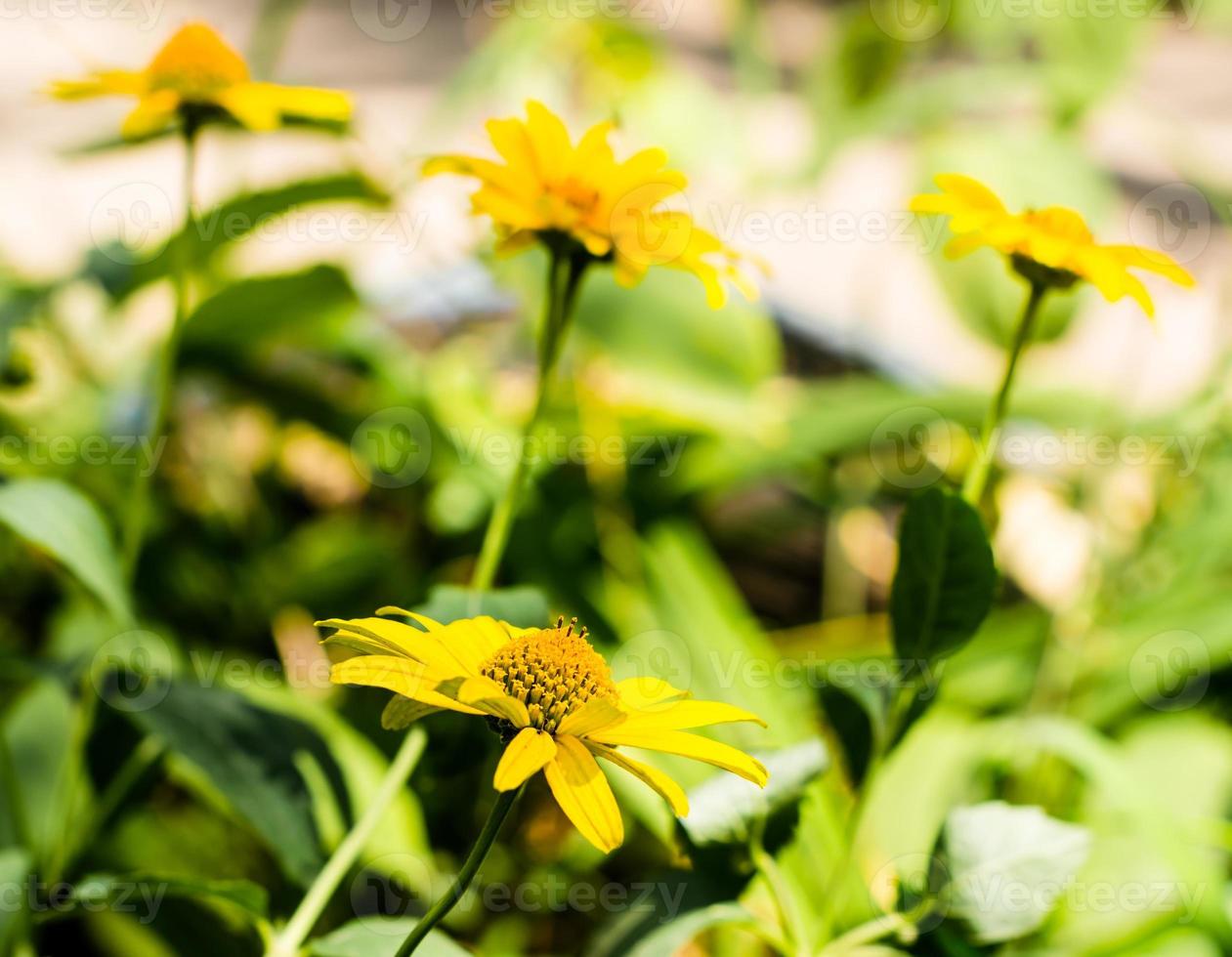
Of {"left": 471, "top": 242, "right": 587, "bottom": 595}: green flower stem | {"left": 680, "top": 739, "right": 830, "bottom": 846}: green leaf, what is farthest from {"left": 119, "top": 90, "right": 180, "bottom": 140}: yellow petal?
{"left": 680, "top": 739, "right": 830, "bottom": 846}: green leaf

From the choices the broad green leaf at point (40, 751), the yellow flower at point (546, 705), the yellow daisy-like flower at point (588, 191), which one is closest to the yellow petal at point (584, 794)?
the yellow flower at point (546, 705)

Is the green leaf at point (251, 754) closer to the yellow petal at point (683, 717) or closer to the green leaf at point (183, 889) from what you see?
the green leaf at point (183, 889)

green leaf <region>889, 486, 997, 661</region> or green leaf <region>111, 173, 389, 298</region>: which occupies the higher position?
green leaf <region>111, 173, 389, 298</region>

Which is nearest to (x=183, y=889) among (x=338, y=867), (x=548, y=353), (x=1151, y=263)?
(x=338, y=867)

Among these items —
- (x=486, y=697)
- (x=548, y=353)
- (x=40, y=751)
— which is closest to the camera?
(x=486, y=697)

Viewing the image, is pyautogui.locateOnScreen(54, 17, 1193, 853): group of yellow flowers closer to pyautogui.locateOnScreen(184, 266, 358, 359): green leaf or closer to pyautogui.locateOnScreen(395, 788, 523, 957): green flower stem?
pyautogui.locateOnScreen(395, 788, 523, 957): green flower stem

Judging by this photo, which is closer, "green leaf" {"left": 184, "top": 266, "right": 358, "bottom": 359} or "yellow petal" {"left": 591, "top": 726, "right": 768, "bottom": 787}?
"yellow petal" {"left": 591, "top": 726, "right": 768, "bottom": 787}

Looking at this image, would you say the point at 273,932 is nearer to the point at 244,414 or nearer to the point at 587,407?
the point at 587,407

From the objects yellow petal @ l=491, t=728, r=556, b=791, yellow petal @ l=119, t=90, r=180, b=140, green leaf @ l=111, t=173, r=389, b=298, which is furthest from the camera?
green leaf @ l=111, t=173, r=389, b=298

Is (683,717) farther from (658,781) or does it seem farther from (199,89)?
(199,89)

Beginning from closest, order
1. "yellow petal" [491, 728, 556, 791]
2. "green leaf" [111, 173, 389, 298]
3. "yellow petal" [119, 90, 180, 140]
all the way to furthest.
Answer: "yellow petal" [491, 728, 556, 791], "yellow petal" [119, 90, 180, 140], "green leaf" [111, 173, 389, 298]
